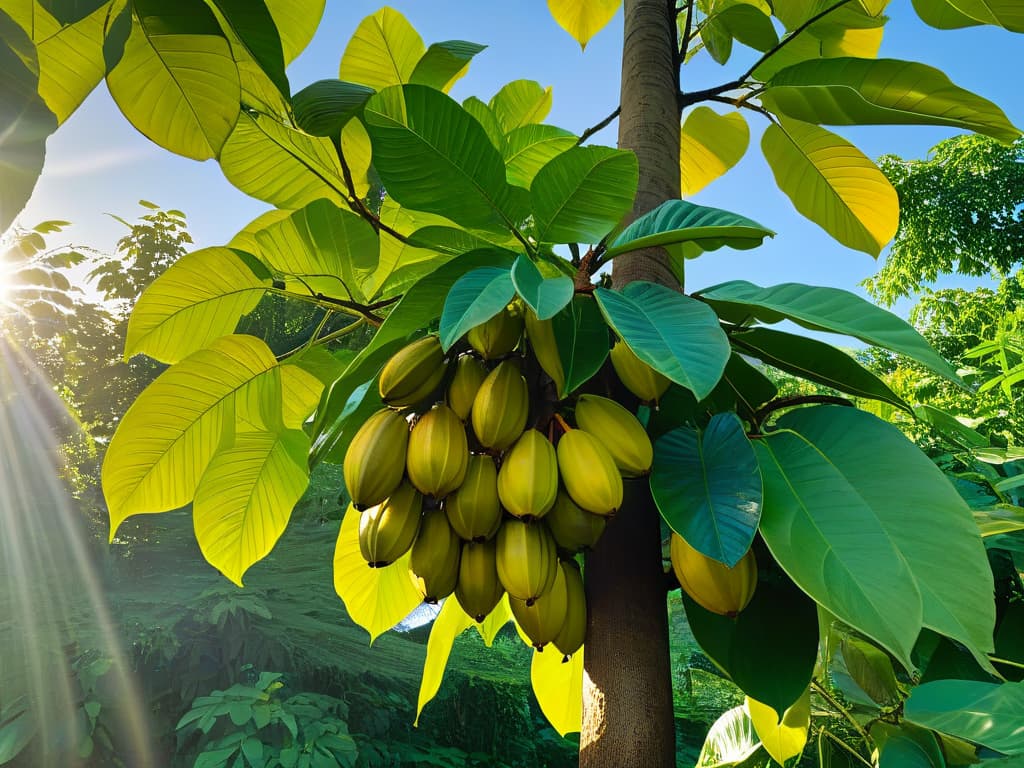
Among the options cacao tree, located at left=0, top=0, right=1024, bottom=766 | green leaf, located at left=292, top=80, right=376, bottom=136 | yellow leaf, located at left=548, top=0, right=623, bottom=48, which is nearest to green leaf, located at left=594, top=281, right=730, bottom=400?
cacao tree, located at left=0, top=0, right=1024, bottom=766

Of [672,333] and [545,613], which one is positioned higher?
[672,333]

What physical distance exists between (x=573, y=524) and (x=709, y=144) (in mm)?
721

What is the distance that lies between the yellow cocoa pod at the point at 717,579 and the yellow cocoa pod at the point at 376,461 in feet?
0.61

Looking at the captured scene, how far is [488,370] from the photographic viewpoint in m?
0.44

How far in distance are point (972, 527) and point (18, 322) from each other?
6.70m

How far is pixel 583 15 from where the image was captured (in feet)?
3.24

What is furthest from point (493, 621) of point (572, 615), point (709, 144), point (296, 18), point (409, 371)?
point (709, 144)

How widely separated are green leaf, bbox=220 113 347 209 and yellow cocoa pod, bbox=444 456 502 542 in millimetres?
302

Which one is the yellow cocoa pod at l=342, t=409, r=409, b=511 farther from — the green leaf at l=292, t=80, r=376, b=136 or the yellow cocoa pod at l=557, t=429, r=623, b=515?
the green leaf at l=292, t=80, r=376, b=136

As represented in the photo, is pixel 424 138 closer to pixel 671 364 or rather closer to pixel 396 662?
pixel 671 364

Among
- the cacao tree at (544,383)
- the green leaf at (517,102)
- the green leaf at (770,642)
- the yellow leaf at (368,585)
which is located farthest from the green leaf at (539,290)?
the green leaf at (517,102)

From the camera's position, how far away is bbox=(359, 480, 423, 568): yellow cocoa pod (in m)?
0.40

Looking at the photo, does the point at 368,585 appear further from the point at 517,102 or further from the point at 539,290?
the point at 517,102

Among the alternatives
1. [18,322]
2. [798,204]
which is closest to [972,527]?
[798,204]
